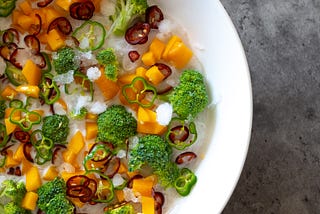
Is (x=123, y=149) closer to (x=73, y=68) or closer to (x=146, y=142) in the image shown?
(x=146, y=142)

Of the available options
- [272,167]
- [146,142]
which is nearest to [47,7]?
[146,142]

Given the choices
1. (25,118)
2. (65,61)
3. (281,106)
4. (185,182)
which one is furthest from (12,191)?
(281,106)

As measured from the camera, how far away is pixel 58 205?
2045mm

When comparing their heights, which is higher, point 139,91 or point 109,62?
point 109,62

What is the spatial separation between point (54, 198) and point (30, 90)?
0.40 meters

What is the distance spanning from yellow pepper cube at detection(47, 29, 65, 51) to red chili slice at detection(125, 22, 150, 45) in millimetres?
245

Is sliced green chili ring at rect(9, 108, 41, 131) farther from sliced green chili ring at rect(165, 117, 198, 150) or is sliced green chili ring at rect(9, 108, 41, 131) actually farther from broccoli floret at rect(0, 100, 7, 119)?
sliced green chili ring at rect(165, 117, 198, 150)

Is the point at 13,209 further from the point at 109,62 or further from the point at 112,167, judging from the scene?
the point at 109,62

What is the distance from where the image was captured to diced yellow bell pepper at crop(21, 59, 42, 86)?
2.11 m

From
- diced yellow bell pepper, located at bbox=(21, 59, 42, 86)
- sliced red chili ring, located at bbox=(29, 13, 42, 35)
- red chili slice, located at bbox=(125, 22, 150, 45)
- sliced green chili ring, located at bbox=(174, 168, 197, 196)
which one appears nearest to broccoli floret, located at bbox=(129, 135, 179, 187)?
sliced green chili ring, located at bbox=(174, 168, 197, 196)

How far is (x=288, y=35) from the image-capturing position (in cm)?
246

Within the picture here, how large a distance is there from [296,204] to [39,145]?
1.09m

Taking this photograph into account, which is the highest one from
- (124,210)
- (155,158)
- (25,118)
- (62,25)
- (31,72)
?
(62,25)

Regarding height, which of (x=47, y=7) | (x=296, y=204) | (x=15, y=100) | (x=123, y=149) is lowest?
(x=296, y=204)
